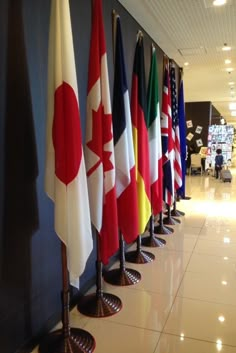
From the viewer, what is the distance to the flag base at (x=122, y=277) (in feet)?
10.5

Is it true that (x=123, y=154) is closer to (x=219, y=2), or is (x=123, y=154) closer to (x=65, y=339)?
(x=65, y=339)

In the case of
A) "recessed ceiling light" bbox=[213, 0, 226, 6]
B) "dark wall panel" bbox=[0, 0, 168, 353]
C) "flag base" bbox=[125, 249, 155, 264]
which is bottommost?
"flag base" bbox=[125, 249, 155, 264]

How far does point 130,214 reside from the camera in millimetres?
2746

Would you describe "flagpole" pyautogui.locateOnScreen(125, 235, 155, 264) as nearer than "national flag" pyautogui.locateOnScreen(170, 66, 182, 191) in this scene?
Yes

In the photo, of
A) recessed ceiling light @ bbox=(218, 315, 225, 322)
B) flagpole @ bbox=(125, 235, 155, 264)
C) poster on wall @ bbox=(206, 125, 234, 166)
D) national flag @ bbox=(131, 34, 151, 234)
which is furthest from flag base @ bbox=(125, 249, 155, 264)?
poster on wall @ bbox=(206, 125, 234, 166)

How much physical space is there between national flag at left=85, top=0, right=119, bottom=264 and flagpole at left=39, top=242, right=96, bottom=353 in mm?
461

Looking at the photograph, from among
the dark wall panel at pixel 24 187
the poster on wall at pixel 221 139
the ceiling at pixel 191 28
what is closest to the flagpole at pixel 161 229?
the dark wall panel at pixel 24 187

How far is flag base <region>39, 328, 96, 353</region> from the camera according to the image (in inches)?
85.0

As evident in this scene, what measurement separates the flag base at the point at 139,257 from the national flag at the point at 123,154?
1064 mm

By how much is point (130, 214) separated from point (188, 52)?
400 centimetres

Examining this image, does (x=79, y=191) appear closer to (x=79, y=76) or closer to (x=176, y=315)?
(x=79, y=76)

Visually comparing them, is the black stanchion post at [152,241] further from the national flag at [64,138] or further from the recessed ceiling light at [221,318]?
the national flag at [64,138]

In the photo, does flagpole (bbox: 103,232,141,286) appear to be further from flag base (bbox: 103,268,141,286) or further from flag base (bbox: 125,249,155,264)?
flag base (bbox: 125,249,155,264)

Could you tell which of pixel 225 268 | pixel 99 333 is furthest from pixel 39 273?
pixel 225 268
